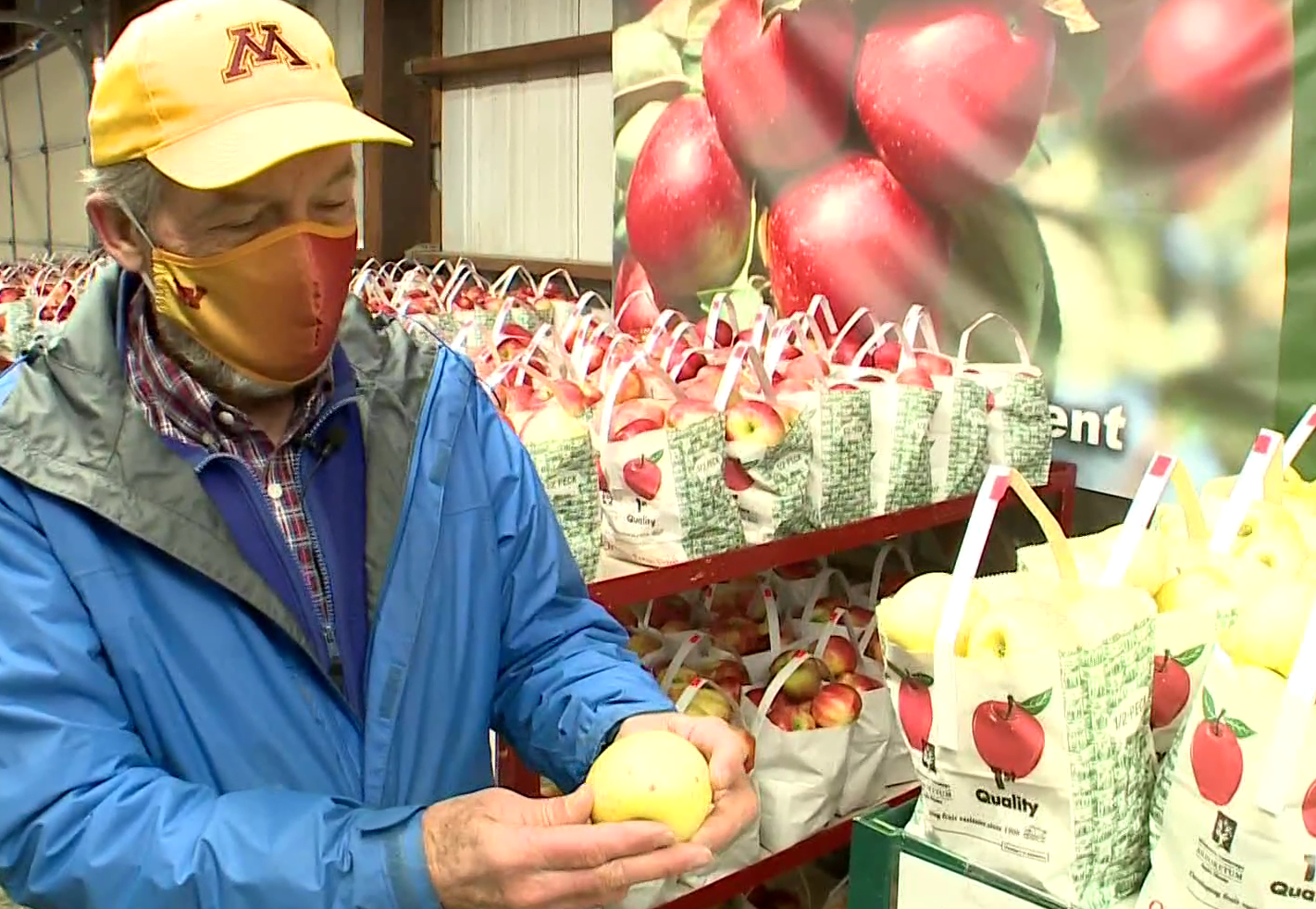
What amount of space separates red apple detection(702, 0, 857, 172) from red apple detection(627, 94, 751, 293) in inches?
3.4

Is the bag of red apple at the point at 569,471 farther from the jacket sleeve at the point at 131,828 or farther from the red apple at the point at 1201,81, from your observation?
the red apple at the point at 1201,81

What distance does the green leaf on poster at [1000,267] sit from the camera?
2732 mm

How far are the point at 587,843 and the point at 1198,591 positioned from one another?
71 cm

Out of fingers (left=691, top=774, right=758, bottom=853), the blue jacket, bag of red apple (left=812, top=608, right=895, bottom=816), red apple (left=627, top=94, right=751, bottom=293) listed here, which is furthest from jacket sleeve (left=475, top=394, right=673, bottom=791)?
red apple (left=627, top=94, right=751, bottom=293)

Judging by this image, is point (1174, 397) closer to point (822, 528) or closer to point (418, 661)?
point (822, 528)

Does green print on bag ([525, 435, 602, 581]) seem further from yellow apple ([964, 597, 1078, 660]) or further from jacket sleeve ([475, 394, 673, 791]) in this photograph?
yellow apple ([964, 597, 1078, 660])

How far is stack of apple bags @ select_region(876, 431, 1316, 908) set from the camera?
3.38 feet

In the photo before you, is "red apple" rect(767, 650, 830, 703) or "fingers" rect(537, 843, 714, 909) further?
"red apple" rect(767, 650, 830, 703)

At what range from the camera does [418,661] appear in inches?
54.6

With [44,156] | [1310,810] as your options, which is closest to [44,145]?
[44,156]

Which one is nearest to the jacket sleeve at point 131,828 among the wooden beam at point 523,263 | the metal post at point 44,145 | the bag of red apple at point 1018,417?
the bag of red apple at point 1018,417

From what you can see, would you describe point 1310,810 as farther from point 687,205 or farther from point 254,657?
point 687,205

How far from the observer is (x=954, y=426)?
2.48 m

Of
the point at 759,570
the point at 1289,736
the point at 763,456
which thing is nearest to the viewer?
the point at 1289,736
